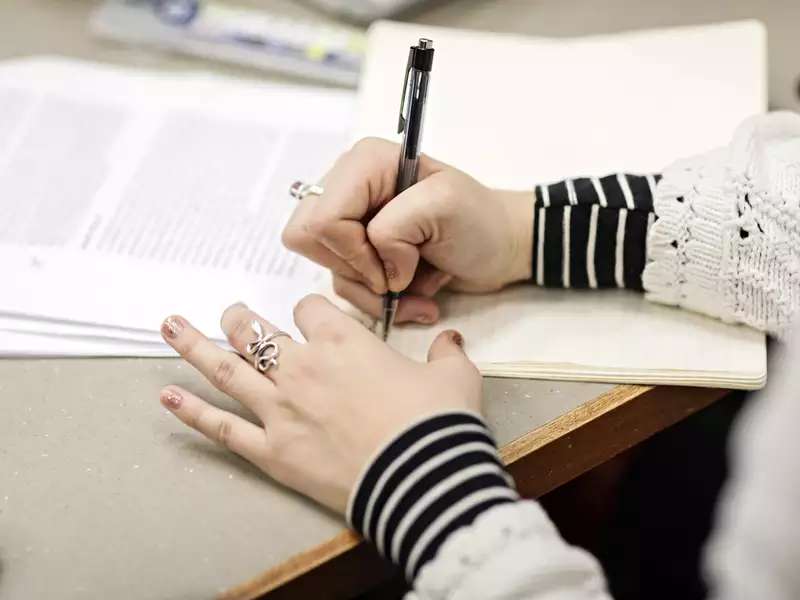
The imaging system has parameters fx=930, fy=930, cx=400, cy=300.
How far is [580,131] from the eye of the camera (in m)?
0.78

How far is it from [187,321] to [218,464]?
0.35 feet

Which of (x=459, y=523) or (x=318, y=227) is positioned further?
(x=318, y=227)

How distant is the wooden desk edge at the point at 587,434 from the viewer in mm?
582

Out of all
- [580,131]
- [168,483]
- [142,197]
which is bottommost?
[168,483]

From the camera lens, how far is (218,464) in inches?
22.6

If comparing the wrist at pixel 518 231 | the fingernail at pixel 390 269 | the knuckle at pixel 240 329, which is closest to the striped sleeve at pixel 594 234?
the wrist at pixel 518 231

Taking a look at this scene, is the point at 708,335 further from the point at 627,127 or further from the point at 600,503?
the point at 600,503

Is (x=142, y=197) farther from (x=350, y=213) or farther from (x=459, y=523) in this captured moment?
(x=459, y=523)

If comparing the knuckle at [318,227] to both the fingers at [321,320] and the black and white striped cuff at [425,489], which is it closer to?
the fingers at [321,320]

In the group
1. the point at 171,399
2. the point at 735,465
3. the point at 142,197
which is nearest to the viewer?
the point at 735,465

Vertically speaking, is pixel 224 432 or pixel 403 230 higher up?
pixel 403 230

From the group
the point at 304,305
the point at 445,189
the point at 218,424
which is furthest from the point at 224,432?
the point at 445,189

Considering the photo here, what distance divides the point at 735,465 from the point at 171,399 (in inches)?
13.3

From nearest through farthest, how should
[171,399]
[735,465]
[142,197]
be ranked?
[735,465] < [171,399] < [142,197]
